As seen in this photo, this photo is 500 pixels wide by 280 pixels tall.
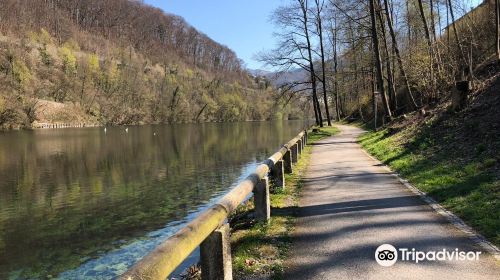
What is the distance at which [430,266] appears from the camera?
530 cm

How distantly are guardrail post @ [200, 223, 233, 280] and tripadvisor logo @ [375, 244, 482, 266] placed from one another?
6.26ft

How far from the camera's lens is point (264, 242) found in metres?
6.75

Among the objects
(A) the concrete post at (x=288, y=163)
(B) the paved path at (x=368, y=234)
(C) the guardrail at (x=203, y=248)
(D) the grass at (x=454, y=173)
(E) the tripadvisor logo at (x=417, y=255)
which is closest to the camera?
(C) the guardrail at (x=203, y=248)

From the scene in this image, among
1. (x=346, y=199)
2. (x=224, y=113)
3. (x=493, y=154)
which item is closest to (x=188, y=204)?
(x=346, y=199)

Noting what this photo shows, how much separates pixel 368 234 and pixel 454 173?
4.36m

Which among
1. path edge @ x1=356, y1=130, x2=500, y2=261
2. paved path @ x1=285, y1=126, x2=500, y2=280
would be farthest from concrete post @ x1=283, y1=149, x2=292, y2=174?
path edge @ x1=356, y1=130, x2=500, y2=261

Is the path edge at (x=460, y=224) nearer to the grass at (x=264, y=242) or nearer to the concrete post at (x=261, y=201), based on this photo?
the grass at (x=264, y=242)

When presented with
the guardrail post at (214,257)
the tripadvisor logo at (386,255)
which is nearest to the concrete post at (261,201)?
the tripadvisor logo at (386,255)

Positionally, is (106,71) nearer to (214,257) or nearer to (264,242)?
(264,242)

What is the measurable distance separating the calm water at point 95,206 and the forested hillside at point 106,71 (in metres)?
60.5

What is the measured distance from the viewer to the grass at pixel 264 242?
5695mm

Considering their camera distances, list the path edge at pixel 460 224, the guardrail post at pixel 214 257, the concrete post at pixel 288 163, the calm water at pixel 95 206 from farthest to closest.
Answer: the concrete post at pixel 288 163 < the calm water at pixel 95 206 < the path edge at pixel 460 224 < the guardrail post at pixel 214 257

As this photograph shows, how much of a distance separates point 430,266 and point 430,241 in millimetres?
896

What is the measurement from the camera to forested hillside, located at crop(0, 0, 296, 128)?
310 feet
